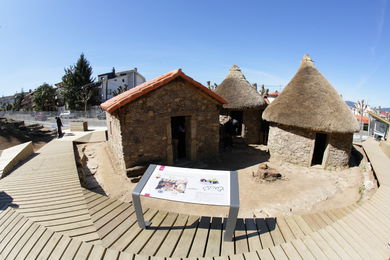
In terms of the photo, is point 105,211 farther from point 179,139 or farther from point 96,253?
point 179,139

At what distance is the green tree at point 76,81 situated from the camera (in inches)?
1198

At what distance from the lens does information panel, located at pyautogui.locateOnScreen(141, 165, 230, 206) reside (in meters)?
3.16

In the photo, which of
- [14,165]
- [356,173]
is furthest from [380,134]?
[14,165]

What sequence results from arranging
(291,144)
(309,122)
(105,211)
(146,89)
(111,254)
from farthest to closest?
(291,144), (309,122), (146,89), (105,211), (111,254)

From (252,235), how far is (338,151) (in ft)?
24.8

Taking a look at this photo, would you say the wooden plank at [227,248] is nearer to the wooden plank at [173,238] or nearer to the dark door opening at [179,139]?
the wooden plank at [173,238]

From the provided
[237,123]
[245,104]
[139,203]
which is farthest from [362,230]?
[237,123]

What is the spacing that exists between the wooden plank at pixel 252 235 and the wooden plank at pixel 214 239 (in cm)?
54

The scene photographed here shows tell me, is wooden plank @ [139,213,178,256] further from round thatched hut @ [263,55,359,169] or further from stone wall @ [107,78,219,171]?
round thatched hut @ [263,55,359,169]

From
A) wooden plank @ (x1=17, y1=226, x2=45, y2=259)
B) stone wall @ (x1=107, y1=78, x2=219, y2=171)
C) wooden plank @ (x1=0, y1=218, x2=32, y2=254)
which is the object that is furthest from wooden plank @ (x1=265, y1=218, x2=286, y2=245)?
stone wall @ (x1=107, y1=78, x2=219, y2=171)

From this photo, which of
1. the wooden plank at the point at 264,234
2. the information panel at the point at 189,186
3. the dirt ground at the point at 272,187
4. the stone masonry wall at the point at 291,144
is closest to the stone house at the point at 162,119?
the dirt ground at the point at 272,187

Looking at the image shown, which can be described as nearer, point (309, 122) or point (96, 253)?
point (96, 253)

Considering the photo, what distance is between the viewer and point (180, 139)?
980 centimetres

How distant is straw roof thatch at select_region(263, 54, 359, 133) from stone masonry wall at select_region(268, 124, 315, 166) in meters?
0.56
